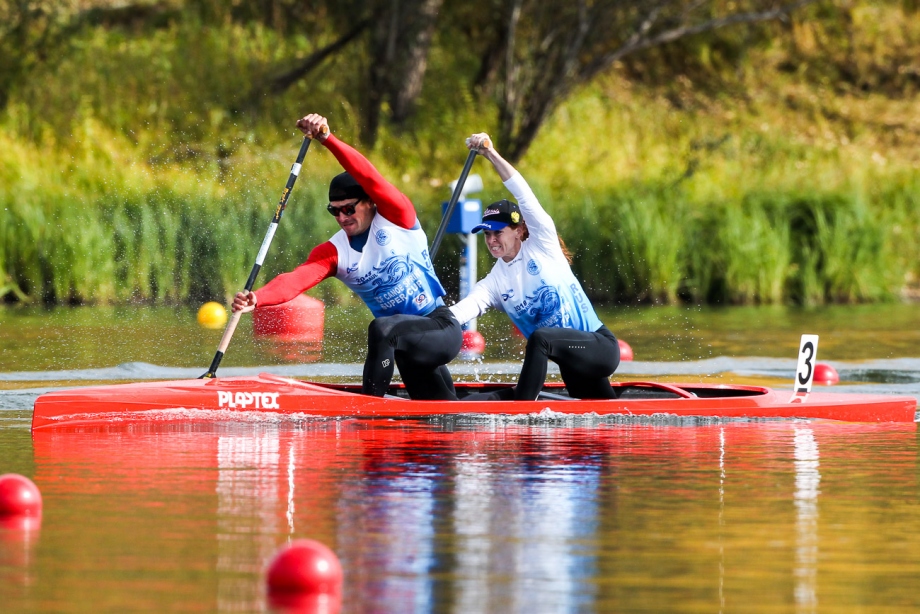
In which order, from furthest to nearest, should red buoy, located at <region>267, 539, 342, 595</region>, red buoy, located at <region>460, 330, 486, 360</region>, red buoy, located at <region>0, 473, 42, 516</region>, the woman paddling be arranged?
red buoy, located at <region>460, 330, 486, 360</region> → the woman paddling → red buoy, located at <region>0, 473, 42, 516</region> → red buoy, located at <region>267, 539, 342, 595</region>

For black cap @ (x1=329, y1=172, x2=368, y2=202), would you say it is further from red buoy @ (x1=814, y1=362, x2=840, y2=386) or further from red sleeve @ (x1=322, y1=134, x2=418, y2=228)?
red buoy @ (x1=814, y1=362, x2=840, y2=386)

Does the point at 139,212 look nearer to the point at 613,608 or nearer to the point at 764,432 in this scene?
the point at 764,432

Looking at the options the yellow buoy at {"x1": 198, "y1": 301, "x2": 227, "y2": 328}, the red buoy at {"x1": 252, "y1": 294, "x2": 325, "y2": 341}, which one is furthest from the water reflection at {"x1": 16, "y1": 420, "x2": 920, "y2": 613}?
the yellow buoy at {"x1": 198, "y1": 301, "x2": 227, "y2": 328}

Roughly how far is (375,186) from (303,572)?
13.5ft

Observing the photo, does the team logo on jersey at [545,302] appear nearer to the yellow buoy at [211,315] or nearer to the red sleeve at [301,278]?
the red sleeve at [301,278]

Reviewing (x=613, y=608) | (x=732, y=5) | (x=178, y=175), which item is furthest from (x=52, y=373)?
(x=732, y=5)

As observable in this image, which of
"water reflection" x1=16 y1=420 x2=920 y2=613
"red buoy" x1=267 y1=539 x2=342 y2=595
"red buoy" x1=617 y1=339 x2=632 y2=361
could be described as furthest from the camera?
"red buoy" x1=617 y1=339 x2=632 y2=361

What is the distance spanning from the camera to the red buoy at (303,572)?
4.55m

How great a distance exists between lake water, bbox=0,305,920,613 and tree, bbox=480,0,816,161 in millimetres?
14280

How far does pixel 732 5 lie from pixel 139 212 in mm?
13266

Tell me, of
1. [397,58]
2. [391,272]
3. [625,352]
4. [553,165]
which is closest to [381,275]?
[391,272]

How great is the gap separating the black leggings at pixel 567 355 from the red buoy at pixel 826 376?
3399 mm

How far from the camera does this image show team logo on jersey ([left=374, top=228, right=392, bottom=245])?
8.50 m

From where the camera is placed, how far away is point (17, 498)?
18.9 feet
